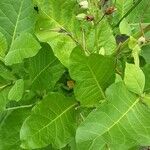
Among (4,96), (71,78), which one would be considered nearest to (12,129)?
(4,96)

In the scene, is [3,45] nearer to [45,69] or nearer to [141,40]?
[45,69]

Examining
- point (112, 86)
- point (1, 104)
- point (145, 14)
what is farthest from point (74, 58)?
point (145, 14)

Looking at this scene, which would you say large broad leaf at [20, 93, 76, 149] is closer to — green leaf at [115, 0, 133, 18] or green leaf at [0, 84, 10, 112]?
green leaf at [0, 84, 10, 112]

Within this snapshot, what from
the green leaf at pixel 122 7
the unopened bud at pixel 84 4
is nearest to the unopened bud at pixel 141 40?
the unopened bud at pixel 84 4

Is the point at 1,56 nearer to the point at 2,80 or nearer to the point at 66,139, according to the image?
the point at 2,80

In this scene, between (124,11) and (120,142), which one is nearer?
(120,142)
